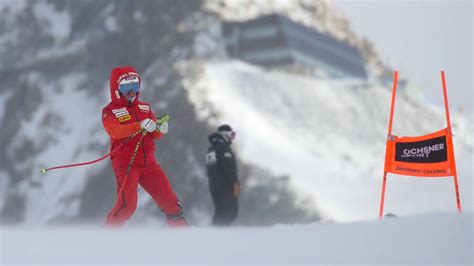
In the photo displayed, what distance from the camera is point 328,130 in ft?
170

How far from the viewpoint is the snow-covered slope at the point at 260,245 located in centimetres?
373

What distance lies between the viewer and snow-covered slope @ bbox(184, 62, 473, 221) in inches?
1398

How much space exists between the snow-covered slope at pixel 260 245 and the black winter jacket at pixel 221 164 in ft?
23.6

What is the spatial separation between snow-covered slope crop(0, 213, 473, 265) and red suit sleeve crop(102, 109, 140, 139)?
298 centimetres

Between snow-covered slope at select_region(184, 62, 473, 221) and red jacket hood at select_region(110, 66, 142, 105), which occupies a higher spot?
snow-covered slope at select_region(184, 62, 473, 221)

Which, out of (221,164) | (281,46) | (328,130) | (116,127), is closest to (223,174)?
(221,164)

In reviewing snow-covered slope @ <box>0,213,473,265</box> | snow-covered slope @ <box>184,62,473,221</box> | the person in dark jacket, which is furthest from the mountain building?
snow-covered slope @ <box>0,213,473,265</box>

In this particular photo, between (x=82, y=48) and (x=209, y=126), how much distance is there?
28466mm

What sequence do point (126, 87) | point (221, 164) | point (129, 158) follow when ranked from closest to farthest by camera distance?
point (129, 158) < point (126, 87) < point (221, 164)

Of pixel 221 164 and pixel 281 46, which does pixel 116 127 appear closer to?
pixel 221 164

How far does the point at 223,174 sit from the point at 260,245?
25.0 feet

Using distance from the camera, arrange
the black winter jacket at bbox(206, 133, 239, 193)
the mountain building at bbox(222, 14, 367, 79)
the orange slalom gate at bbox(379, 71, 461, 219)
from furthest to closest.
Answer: the mountain building at bbox(222, 14, 367, 79) < the black winter jacket at bbox(206, 133, 239, 193) < the orange slalom gate at bbox(379, 71, 461, 219)

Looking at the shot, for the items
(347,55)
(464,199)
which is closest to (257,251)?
(464,199)

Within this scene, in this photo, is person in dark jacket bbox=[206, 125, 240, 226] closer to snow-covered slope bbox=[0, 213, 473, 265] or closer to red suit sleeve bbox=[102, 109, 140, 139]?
red suit sleeve bbox=[102, 109, 140, 139]
